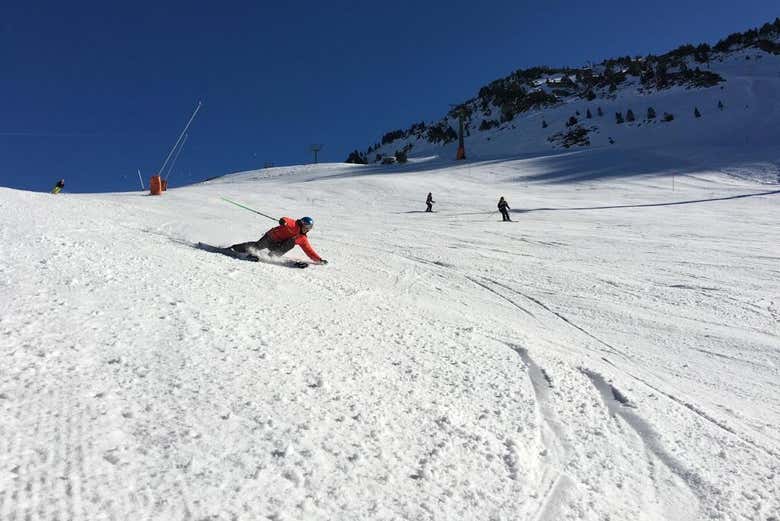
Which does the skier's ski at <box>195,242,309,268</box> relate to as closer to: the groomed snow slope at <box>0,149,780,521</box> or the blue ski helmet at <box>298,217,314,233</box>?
the groomed snow slope at <box>0,149,780,521</box>

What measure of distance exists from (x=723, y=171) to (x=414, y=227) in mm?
20317

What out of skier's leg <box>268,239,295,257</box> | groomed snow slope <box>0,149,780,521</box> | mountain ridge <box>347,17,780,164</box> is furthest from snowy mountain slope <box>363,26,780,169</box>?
skier's leg <box>268,239,295,257</box>

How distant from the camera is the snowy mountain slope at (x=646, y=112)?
3725 centimetres

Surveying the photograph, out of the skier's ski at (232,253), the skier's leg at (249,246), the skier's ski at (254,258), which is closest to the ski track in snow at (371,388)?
the skier's ski at (254,258)

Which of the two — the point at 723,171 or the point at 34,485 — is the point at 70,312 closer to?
the point at 34,485

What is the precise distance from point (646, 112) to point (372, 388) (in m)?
50.3

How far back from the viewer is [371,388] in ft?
11.3

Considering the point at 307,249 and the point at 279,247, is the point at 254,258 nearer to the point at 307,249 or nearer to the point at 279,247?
the point at 279,247

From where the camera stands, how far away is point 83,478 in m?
2.16

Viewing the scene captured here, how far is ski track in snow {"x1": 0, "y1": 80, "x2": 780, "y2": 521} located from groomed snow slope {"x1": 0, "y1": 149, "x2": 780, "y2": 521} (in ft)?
0.05

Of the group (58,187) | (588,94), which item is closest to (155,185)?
(58,187)

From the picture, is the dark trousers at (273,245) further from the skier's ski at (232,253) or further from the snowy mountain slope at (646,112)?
the snowy mountain slope at (646,112)

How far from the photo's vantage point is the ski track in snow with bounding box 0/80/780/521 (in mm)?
2324

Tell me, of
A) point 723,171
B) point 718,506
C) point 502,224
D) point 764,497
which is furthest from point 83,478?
point 723,171
